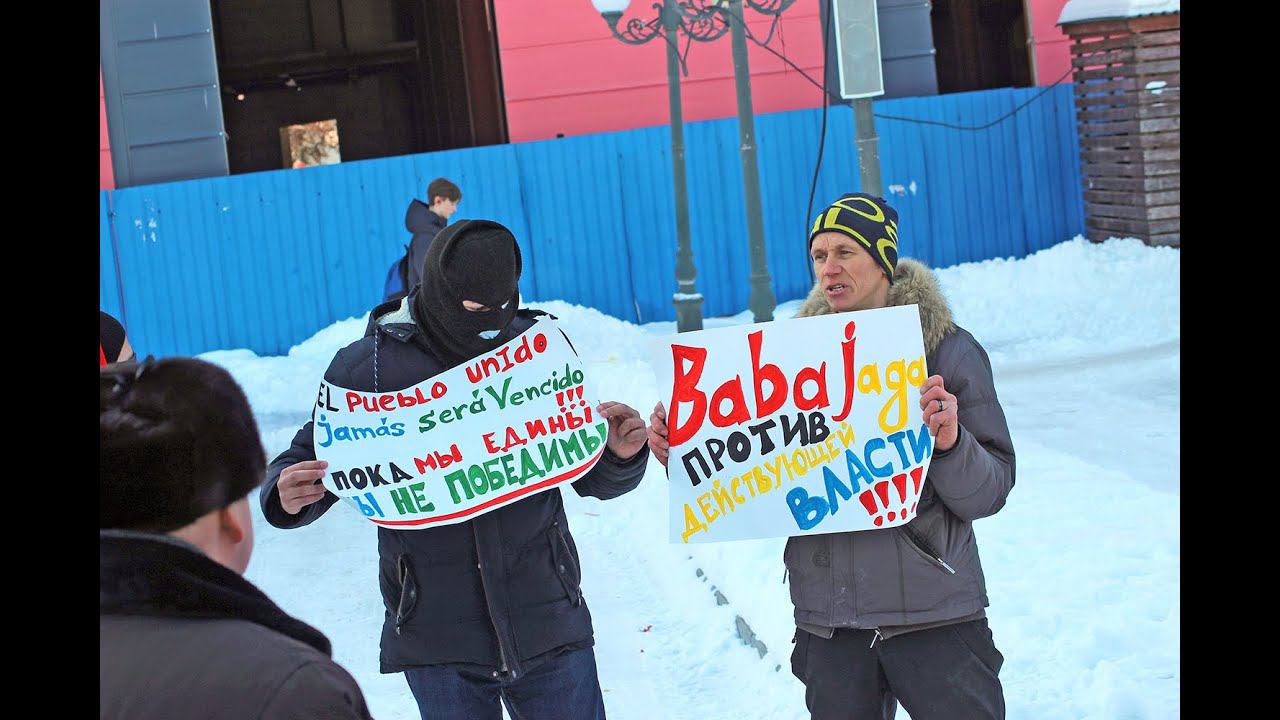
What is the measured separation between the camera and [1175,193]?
16.6 meters

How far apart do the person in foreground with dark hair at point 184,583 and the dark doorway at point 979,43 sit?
83.0 ft

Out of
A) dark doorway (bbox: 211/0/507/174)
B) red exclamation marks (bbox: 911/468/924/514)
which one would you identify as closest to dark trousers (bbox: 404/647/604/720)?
red exclamation marks (bbox: 911/468/924/514)

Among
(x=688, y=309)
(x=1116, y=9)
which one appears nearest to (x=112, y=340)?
(x=688, y=309)

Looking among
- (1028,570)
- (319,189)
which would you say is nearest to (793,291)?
(319,189)

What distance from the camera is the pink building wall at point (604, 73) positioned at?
18.2 metres

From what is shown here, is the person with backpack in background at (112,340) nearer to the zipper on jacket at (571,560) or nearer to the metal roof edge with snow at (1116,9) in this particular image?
the zipper on jacket at (571,560)

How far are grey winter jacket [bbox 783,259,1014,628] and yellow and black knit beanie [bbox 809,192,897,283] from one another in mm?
105

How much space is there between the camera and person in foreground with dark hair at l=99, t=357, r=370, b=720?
1.63m

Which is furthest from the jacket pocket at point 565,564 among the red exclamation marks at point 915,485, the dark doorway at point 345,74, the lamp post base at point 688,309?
the dark doorway at point 345,74

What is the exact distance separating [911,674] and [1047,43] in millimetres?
18986

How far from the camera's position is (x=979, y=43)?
27.0m

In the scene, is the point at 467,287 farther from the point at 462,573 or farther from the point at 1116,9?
the point at 1116,9

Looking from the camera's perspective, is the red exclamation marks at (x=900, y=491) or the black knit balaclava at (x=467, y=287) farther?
the black knit balaclava at (x=467, y=287)
